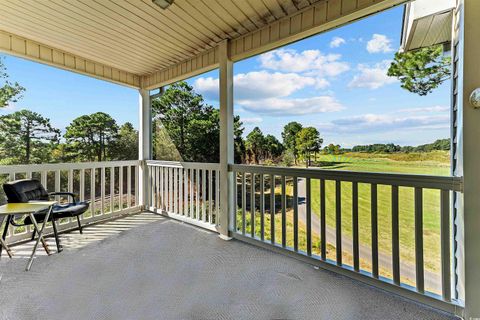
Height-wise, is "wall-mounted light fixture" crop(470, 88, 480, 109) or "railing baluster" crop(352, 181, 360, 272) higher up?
"wall-mounted light fixture" crop(470, 88, 480, 109)

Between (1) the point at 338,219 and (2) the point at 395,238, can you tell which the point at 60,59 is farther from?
(2) the point at 395,238

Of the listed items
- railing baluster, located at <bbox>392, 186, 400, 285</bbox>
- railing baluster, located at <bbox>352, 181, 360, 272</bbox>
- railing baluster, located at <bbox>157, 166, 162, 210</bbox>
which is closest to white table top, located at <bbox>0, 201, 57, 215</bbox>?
railing baluster, located at <bbox>157, 166, 162, 210</bbox>

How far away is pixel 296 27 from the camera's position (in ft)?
7.38

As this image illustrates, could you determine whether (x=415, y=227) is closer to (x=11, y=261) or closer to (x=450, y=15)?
(x=450, y=15)

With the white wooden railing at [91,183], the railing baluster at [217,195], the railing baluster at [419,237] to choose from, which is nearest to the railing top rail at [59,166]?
the white wooden railing at [91,183]

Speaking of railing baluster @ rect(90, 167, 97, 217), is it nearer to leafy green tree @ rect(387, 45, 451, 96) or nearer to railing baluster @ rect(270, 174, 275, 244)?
railing baluster @ rect(270, 174, 275, 244)

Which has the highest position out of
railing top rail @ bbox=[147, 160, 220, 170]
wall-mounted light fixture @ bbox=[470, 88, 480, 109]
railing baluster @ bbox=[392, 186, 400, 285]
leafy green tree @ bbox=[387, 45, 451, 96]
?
leafy green tree @ bbox=[387, 45, 451, 96]

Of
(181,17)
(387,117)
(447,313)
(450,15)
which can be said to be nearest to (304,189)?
(387,117)

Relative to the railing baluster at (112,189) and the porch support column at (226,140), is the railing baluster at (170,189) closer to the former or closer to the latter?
the railing baluster at (112,189)

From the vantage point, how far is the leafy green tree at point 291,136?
2.40 m

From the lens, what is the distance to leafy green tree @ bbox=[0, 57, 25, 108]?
305 cm

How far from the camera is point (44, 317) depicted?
148cm

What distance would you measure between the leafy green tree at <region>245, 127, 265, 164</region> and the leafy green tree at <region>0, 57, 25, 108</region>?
3368 mm

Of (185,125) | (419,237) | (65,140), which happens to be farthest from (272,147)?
(65,140)
